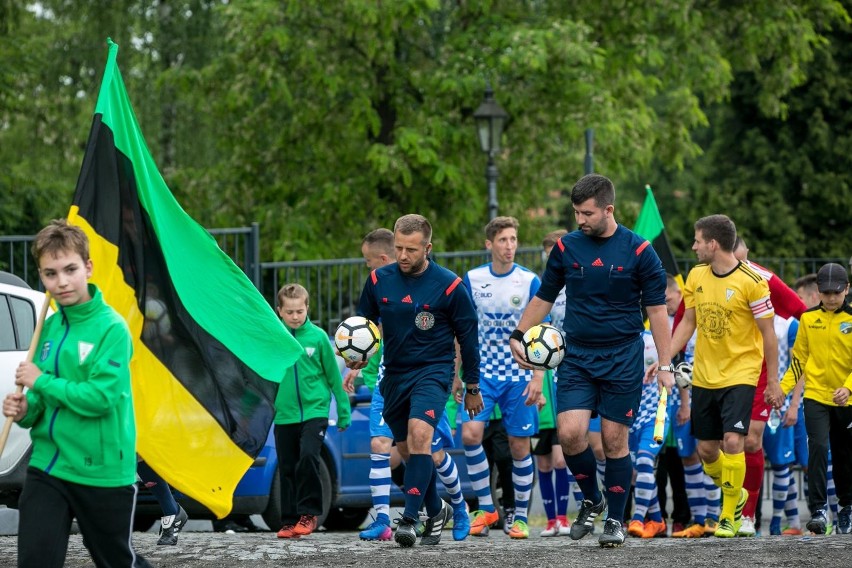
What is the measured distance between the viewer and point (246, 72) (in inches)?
898

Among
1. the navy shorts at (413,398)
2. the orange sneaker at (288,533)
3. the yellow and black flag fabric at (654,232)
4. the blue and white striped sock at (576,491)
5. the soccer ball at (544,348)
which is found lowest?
the orange sneaker at (288,533)

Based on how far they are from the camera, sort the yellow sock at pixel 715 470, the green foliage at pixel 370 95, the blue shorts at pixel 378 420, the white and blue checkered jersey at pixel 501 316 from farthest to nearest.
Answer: the green foliage at pixel 370 95 < the white and blue checkered jersey at pixel 501 316 < the yellow sock at pixel 715 470 < the blue shorts at pixel 378 420

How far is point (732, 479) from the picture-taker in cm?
964

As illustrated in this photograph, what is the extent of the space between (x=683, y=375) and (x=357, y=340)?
236cm

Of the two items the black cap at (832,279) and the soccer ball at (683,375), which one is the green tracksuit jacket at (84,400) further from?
the black cap at (832,279)

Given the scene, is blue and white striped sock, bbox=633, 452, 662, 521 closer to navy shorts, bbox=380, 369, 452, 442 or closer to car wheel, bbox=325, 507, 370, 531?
navy shorts, bbox=380, 369, 452, 442

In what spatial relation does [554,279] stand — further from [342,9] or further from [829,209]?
[829,209]

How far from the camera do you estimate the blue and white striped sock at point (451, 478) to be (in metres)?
9.27

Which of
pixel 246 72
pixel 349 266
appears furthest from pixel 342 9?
pixel 349 266

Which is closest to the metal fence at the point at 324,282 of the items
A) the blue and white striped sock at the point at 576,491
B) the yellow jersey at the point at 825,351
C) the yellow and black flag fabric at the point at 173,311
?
the blue and white striped sock at the point at 576,491

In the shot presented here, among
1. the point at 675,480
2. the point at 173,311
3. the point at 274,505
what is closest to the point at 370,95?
the point at 675,480

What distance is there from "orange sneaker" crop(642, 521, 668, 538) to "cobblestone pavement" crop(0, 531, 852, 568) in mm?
1343

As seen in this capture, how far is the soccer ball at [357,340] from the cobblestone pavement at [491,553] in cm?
115

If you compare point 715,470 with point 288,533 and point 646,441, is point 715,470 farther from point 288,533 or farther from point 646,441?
point 288,533
